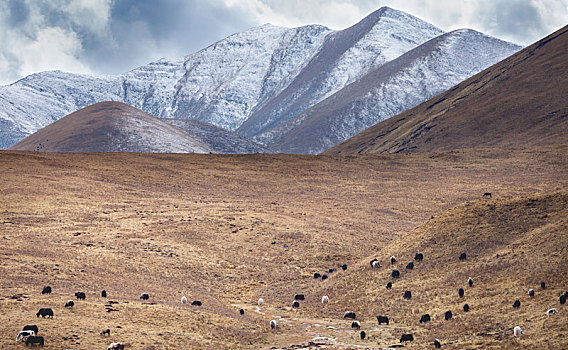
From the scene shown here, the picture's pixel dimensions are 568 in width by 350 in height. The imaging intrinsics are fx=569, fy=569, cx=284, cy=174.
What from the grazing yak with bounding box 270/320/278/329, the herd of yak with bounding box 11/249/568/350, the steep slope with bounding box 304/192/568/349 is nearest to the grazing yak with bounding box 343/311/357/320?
the herd of yak with bounding box 11/249/568/350

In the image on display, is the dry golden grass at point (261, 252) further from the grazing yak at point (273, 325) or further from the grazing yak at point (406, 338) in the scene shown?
the grazing yak at point (273, 325)

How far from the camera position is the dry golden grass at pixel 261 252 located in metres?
32.4

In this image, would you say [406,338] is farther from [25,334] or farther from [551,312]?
[25,334]

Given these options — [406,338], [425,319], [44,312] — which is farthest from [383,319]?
[44,312]

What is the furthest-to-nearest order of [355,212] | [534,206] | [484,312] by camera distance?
[355,212] → [534,206] → [484,312]

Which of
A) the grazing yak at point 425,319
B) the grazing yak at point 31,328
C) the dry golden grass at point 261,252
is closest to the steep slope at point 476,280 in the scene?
the dry golden grass at point 261,252

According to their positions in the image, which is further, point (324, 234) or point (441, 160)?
point (441, 160)

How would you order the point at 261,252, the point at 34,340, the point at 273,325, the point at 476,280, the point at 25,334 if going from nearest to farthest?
the point at 34,340, the point at 25,334, the point at 273,325, the point at 476,280, the point at 261,252

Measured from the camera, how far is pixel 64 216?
73250mm

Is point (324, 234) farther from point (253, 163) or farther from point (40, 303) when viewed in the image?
point (253, 163)

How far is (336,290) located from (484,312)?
15.6m

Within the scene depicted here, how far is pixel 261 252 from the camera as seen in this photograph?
65.1 metres

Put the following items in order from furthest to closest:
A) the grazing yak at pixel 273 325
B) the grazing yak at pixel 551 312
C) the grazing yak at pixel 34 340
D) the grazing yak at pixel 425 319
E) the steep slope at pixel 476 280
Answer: the grazing yak at pixel 273 325 → the grazing yak at pixel 425 319 → the steep slope at pixel 476 280 → the grazing yak at pixel 551 312 → the grazing yak at pixel 34 340

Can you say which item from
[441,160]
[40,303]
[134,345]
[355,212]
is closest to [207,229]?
[355,212]
